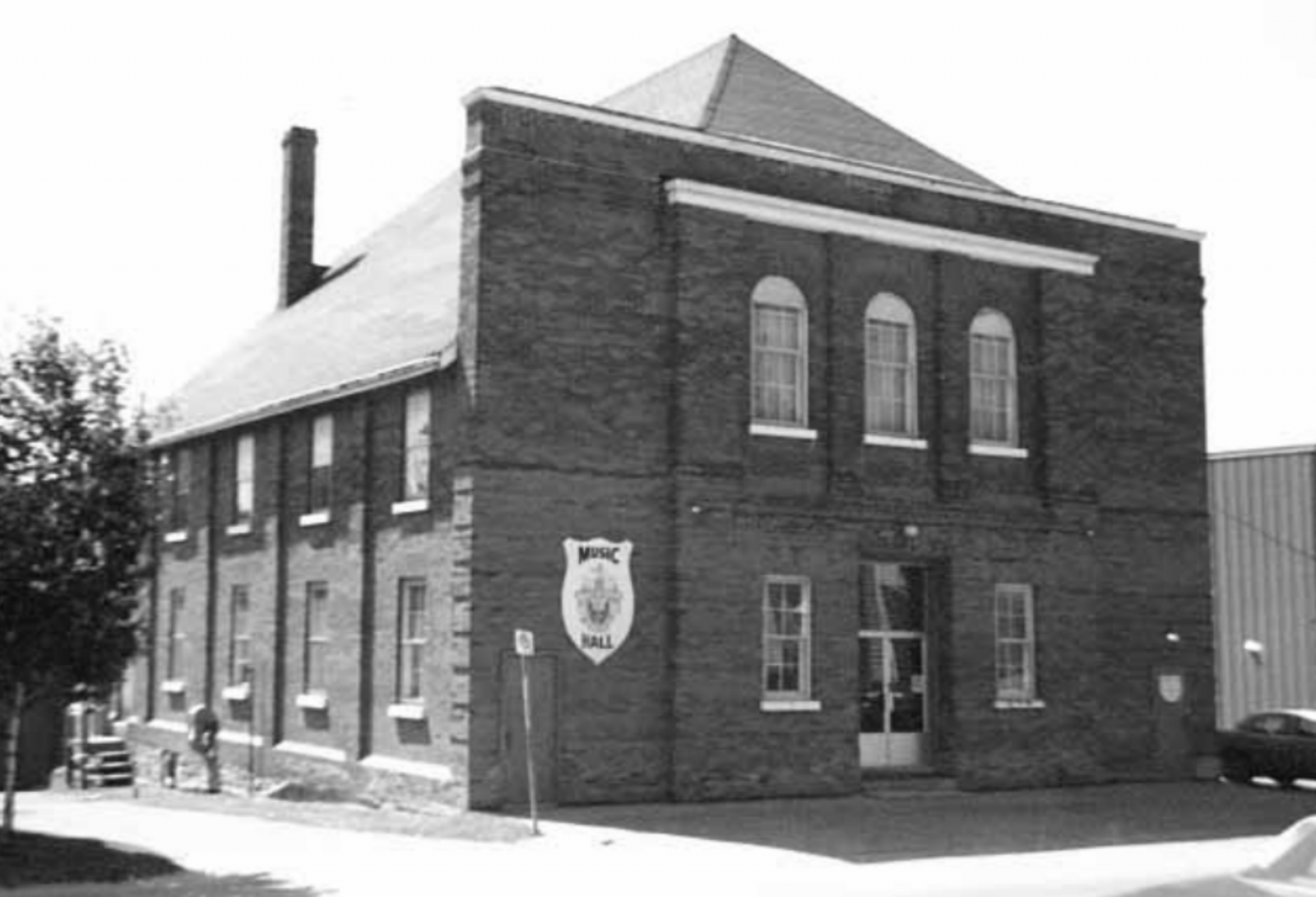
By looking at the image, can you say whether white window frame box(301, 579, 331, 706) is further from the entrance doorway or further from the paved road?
the entrance doorway

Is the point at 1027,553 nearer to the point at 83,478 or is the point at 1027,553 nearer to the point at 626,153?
the point at 626,153

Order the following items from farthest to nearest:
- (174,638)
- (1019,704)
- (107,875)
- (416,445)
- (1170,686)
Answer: (174,638)
(1170,686)
(1019,704)
(416,445)
(107,875)

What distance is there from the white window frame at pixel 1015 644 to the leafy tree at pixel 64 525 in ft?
45.1

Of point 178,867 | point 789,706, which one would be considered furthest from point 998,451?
point 178,867

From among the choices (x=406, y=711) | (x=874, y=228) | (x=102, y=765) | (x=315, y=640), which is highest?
(x=874, y=228)

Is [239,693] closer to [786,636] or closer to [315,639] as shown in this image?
[315,639]

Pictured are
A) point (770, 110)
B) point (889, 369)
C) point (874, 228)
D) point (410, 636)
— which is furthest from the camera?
point (770, 110)

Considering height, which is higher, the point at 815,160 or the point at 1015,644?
the point at 815,160

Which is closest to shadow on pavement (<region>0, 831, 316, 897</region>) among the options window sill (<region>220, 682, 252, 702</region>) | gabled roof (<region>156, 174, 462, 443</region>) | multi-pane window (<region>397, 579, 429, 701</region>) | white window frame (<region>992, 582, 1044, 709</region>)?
multi-pane window (<region>397, 579, 429, 701</region>)

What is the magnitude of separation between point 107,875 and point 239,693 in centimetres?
1335

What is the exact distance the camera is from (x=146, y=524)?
18.9 meters

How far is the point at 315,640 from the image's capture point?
2808cm

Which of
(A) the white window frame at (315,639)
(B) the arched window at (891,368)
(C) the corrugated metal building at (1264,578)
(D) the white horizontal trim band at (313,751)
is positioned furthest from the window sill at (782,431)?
(C) the corrugated metal building at (1264,578)

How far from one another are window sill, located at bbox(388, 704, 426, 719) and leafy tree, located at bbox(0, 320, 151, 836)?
19.3 feet
